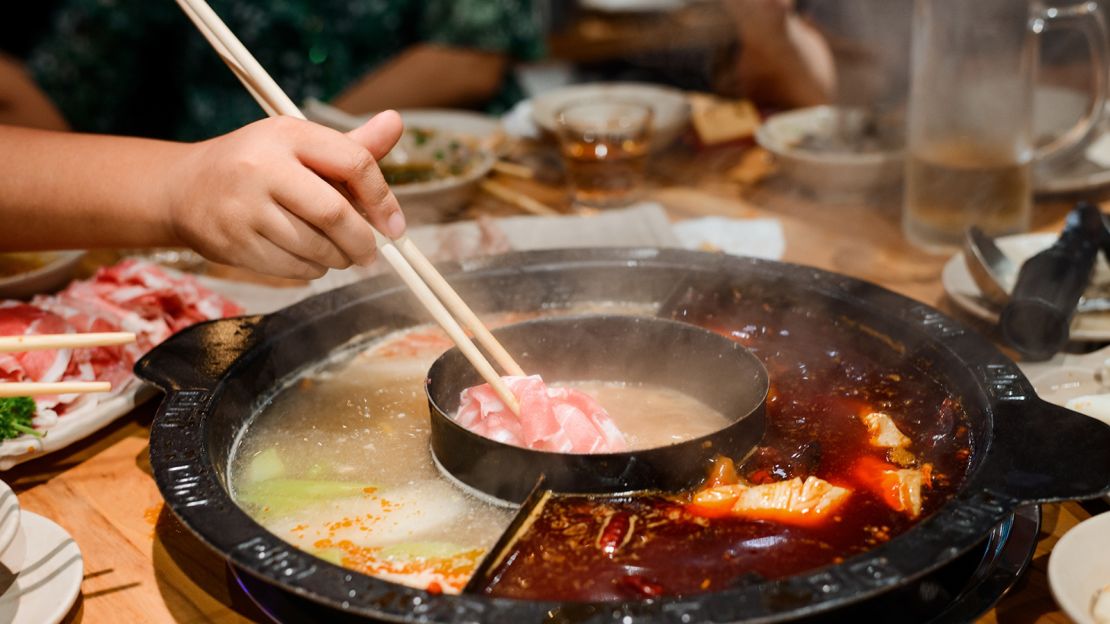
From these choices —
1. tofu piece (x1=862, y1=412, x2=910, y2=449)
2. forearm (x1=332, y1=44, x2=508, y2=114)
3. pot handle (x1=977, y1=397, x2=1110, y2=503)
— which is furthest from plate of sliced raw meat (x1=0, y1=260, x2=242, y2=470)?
forearm (x1=332, y1=44, x2=508, y2=114)

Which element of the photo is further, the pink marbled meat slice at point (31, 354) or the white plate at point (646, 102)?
the white plate at point (646, 102)

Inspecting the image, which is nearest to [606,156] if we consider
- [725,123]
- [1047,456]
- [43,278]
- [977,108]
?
[725,123]

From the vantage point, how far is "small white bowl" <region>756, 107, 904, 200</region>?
305 centimetres

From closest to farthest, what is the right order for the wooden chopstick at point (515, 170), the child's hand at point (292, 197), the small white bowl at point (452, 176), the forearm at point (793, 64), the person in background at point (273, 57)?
the child's hand at point (292, 197)
the small white bowl at point (452, 176)
the wooden chopstick at point (515, 170)
the forearm at point (793, 64)
the person in background at point (273, 57)

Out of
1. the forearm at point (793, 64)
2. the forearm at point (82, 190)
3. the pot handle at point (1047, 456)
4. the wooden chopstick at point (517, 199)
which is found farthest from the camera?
the forearm at point (793, 64)

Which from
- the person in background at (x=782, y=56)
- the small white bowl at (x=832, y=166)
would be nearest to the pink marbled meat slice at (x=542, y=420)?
the small white bowl at (x=832, y=166)

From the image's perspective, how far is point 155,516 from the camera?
69.4 inches

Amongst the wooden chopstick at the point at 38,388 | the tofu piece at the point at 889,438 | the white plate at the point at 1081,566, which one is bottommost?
the tofu piece at the point at 889,438

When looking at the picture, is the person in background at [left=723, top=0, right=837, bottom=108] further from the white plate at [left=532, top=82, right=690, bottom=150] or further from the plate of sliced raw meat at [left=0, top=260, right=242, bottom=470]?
the plate of sliced raw meat at [left=0, top=260, right=242, bottom=470]

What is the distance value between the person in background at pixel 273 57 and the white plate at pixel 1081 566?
12.8 feet

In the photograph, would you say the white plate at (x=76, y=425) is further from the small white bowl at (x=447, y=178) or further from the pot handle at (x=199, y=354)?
the small white bowl at (x=447, y=178)

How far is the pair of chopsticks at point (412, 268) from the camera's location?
1.73m

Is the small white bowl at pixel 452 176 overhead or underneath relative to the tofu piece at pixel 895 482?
overhead

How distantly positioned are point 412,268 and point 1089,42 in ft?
6.98
